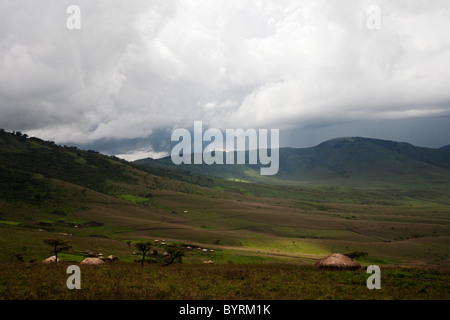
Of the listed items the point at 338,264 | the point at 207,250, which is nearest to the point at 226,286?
the point at 338,264

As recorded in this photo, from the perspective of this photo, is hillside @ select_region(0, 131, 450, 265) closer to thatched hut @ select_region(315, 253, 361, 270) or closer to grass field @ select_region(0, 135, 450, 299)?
grass field @ select_region(0, 135, 450, 299)

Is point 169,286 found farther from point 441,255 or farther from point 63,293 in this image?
point 441,255

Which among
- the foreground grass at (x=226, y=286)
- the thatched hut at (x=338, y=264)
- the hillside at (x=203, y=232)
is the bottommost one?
the hillside at (x=203, y=232)

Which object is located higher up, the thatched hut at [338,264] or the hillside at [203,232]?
the thatched hut at [338,264]

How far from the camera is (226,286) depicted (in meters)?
29.0

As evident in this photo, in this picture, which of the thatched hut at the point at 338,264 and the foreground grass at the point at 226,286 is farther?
the thatched hut at the point at 338,264

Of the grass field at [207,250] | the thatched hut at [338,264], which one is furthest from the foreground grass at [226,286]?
the thatched hut at [338,264]

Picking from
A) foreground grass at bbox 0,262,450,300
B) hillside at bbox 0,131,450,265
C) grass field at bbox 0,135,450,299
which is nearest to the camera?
foreground grass at bbox 0,262,450,300

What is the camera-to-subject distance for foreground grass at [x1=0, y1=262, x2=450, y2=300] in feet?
80.0

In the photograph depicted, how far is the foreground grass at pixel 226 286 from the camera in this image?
24375 mm

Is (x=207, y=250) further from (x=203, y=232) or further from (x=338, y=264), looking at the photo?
(x=338, y=264)

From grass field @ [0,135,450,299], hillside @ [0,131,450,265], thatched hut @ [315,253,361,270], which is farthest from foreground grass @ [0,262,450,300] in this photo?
hillside @ [0,131,450,265]

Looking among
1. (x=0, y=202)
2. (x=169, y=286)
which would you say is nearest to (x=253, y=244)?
(x=169, y=286)

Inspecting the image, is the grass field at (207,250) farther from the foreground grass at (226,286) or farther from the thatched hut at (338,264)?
the thatched hut at (338,264)
